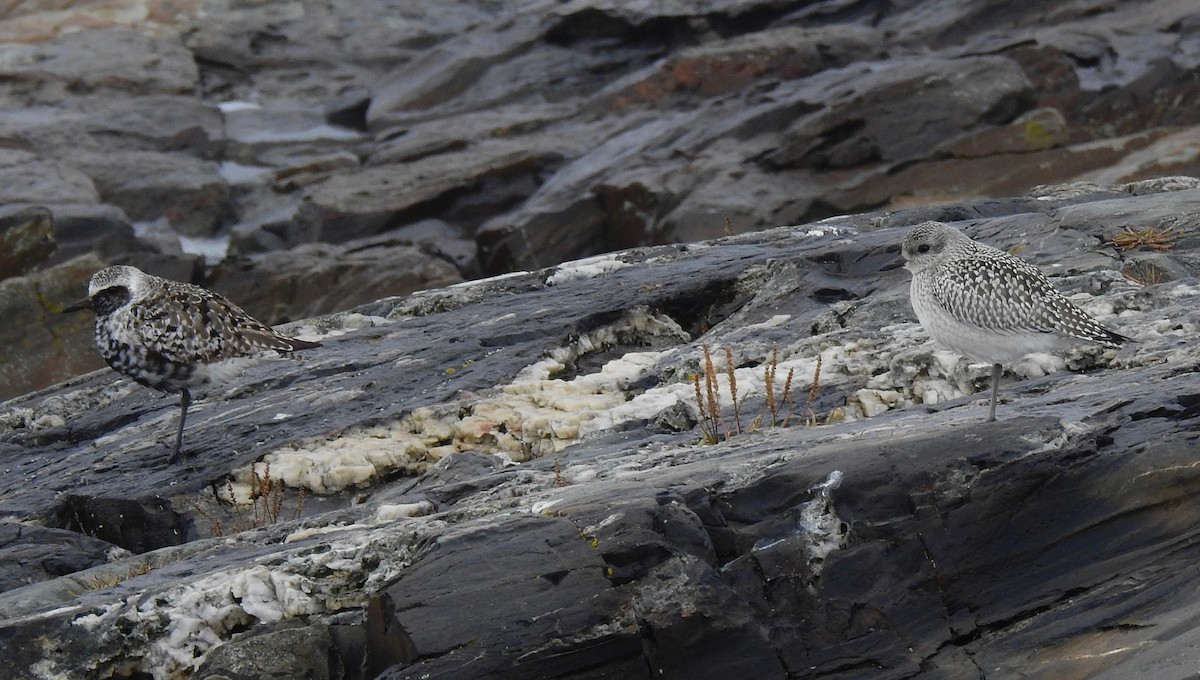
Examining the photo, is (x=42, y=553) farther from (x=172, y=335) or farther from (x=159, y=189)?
(x=159, y=189)

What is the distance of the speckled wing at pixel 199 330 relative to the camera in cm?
1327

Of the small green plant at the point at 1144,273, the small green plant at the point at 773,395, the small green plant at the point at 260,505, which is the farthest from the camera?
the small green plant at the point at 1144,273

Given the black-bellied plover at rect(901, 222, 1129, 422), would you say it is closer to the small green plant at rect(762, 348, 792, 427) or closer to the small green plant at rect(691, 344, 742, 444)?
the small green plant at rect(762, 348, 792, 427)

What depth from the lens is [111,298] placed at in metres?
13.9

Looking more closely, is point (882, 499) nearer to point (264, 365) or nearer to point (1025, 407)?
point (1025, 407)

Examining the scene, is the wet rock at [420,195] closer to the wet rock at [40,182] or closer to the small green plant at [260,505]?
the wet rock at [40,182]

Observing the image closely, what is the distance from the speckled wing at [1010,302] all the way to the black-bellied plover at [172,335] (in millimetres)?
7110

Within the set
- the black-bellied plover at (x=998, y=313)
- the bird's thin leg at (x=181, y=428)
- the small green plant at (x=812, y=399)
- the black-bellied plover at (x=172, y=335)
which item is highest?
the black-bellied plover at (x=998, y=313)

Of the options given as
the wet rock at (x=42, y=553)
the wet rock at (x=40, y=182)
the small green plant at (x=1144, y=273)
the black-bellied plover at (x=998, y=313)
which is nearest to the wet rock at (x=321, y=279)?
the wet rock at (x=40, y=182)

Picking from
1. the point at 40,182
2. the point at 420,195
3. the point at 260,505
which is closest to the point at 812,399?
the point at 260,505

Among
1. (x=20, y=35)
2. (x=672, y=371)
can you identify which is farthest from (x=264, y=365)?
(x=20, y=35)

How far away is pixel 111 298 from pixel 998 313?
9.18m

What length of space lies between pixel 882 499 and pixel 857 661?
1009 millimetres

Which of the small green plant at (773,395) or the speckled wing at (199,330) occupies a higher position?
the small green plant at (773,395)
